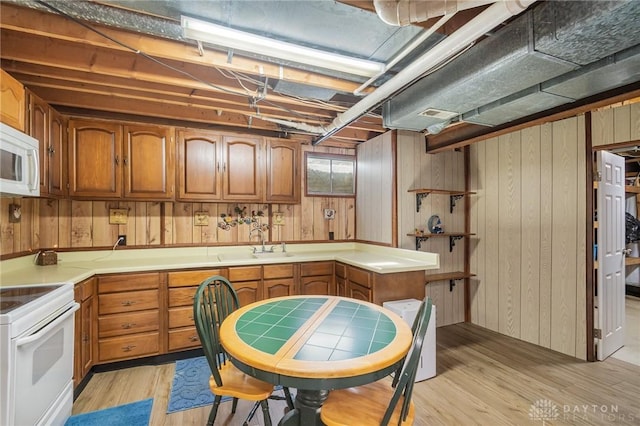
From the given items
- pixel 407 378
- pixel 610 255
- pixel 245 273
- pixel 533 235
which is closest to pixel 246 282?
pixel 245 273

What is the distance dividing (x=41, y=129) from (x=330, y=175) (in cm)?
292

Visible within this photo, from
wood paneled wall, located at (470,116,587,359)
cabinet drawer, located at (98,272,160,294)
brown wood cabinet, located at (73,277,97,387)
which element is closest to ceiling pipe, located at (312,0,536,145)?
wood paneled wall, located at (470,116,587,359)

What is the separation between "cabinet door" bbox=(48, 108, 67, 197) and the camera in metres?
2.53

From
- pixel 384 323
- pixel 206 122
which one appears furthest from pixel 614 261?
pixel 206 122

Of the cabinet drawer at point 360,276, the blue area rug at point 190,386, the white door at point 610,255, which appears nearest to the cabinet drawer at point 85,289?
the blue area rug at point 190,386

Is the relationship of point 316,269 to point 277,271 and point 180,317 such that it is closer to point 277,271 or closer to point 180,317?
point 277,271

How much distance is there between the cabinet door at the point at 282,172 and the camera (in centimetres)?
351

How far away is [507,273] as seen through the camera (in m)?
3.53

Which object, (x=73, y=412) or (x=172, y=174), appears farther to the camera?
(x=172, y=174)

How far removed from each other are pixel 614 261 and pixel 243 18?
13.1 ft

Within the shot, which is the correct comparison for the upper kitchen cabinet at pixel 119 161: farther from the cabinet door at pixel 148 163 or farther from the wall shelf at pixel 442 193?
the wall shelf at pixel 442 193

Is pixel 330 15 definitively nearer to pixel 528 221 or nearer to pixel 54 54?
pixel 54 54

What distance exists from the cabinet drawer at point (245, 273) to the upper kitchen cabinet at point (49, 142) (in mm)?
1651

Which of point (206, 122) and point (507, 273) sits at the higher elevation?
point (206, 122)
